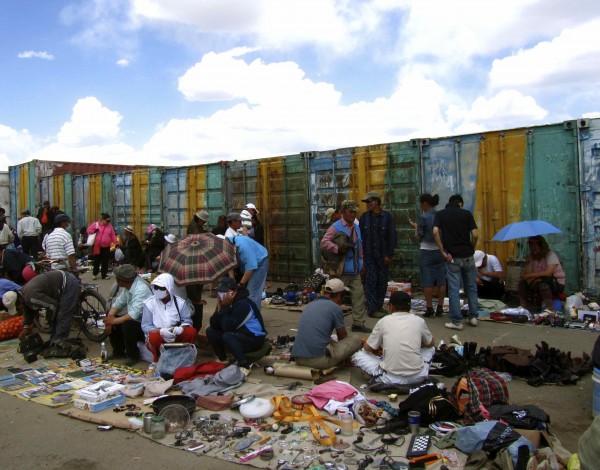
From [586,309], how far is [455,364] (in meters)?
3.49

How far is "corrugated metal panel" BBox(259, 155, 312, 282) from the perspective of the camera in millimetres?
12008

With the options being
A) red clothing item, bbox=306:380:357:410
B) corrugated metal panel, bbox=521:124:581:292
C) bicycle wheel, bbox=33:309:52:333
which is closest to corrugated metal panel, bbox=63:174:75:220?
bicycle wheel, bbox=33:309:52:333

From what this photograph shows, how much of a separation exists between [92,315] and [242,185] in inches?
231

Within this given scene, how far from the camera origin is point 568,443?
13.8 ft

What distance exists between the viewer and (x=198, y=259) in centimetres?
670

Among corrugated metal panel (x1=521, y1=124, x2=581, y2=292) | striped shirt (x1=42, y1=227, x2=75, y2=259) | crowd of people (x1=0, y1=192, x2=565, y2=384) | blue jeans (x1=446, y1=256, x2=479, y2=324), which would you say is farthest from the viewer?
striped shirt (x1=42, y1=227, x2=75, y2=259)

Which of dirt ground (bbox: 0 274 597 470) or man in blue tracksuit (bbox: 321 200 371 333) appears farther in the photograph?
man in blue tracksuit (bbox: 321 200 371 333)

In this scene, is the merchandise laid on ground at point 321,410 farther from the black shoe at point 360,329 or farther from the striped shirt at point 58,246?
the striped shirt at point 58,246

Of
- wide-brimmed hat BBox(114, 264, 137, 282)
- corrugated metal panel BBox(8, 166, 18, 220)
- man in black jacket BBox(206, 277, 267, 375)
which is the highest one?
corrugated metal panel BBox(8, 166, 18, 220)

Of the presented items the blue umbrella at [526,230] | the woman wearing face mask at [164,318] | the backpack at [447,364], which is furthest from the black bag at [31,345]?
the blue umbrella at [526,230]

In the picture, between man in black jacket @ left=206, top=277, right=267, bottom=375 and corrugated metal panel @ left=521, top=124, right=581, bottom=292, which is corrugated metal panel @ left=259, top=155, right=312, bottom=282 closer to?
corrugated metal panel @ left=521, top=124, right=581, bottom=292

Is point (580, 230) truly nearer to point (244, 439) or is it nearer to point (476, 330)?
point (476, 330)

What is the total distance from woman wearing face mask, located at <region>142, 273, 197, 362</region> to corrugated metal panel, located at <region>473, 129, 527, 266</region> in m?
5.62

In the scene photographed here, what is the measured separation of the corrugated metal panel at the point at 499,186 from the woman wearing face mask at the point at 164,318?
18.5ft
